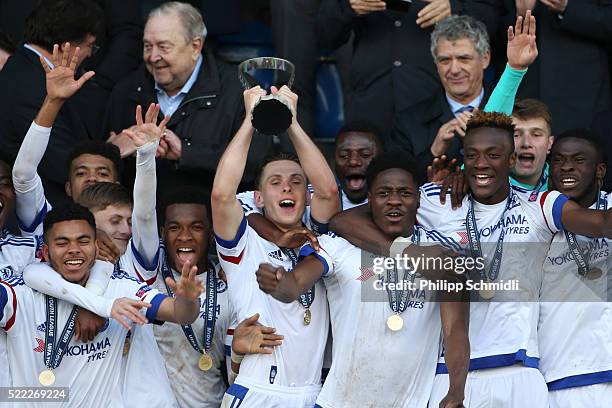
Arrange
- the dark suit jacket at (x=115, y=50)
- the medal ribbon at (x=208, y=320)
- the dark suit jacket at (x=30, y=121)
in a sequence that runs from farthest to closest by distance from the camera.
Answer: the dark suit jacket at (x=115, y=50), the dark suit jacket at (x=30, y=121), the medal ribbon at (x=208, y=320)

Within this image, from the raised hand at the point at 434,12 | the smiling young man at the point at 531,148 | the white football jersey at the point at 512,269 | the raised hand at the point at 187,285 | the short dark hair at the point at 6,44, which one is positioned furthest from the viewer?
the short dark hair at the point at 6,44

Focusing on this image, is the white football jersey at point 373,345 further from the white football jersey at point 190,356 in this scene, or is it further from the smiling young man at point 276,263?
the white football jersey at point 190,356

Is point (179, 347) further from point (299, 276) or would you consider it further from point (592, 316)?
point (592, 316)

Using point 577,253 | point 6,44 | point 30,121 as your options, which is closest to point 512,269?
point 577,253

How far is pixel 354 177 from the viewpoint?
8.59m

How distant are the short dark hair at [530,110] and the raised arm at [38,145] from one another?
2.60m

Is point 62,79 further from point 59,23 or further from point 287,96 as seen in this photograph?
point 287,96

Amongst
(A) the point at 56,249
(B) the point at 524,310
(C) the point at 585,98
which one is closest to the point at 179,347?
(A) the point at 56,249

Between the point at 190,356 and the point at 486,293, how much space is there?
5.57ft

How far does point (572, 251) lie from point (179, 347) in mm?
2253

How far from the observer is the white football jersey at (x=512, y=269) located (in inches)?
305

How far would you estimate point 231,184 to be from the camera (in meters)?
7.62

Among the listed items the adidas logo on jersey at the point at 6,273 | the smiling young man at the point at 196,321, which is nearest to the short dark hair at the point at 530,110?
the smiling young man at the point at 196,321

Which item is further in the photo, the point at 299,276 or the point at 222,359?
the point at 222,359
